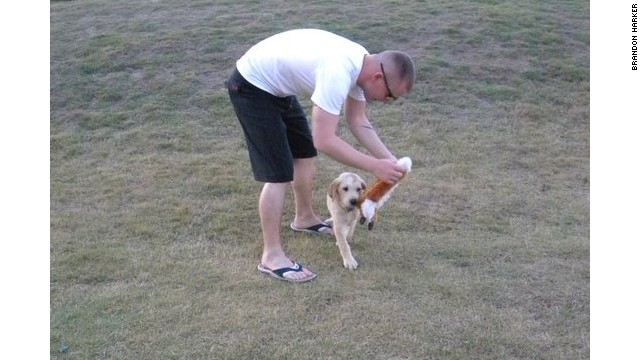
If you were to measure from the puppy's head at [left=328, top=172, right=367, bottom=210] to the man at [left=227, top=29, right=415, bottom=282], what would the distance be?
0.87 feet

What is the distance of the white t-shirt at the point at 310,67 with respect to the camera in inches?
123

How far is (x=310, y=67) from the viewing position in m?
3.30

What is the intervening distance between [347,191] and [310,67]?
0.90 metres

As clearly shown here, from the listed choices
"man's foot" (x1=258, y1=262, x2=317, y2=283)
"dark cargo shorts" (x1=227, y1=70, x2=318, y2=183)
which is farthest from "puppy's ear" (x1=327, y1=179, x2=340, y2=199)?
"man's foot" (x1=258, y1=262, x2=317, y2=283)

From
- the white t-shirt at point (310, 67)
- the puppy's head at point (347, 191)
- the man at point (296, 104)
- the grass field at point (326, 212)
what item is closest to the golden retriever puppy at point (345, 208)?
the puppy's head at point (347, 191)

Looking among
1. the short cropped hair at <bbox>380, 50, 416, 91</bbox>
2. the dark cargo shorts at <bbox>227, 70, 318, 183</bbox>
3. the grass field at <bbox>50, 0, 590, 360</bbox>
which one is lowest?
the grass field at <bbox>50, 0, 590, 360</bbox>

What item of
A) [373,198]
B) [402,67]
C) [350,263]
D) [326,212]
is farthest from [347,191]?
[402,67]

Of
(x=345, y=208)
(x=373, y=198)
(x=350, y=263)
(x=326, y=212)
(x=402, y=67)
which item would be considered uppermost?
(x=402, y=67)

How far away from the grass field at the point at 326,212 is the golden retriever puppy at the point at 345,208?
12 cm

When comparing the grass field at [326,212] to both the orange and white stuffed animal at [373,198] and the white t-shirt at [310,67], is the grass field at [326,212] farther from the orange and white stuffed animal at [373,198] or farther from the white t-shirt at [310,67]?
the white t-shirt at [310,67]

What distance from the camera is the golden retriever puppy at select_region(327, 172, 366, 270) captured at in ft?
12.8

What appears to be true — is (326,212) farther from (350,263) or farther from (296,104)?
(296,104)

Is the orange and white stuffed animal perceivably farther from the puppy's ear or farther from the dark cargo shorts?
the dark cargo shorts

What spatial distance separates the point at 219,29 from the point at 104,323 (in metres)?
7.02
